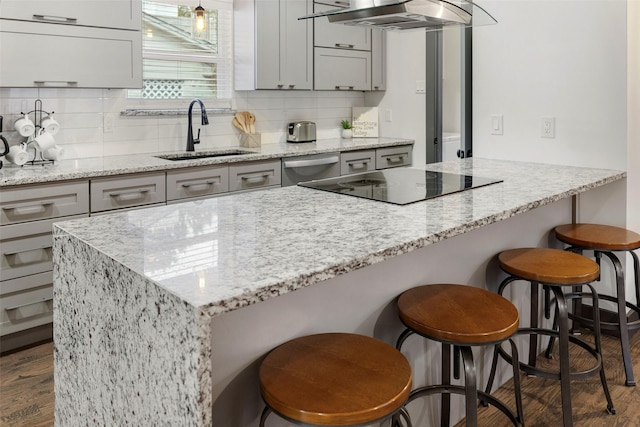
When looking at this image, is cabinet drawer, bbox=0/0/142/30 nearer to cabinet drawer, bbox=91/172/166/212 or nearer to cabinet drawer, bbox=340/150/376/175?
cabinet drawer, bbox=91/172/166/212

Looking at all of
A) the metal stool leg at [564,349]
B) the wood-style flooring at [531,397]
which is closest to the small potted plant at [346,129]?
the wood-style flooring at [531,397]

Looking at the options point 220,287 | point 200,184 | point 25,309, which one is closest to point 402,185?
point 220,287

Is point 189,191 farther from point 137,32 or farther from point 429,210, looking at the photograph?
point 429,210

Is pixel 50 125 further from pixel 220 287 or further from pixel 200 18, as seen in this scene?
pixel 220 287

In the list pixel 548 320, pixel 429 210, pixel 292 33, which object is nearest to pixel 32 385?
pixel 429 210

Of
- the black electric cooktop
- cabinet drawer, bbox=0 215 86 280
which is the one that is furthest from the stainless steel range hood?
cabinet drawer, bbox=0 215 86 280

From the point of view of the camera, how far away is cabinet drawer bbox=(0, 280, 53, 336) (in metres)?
2.93

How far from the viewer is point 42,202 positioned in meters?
2.94

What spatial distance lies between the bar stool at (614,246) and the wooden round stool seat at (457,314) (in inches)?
40.0

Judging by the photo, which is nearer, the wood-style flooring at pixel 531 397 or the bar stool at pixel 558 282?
the bar stool at pixel 558 282

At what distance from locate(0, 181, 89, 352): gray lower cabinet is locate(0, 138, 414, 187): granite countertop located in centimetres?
6

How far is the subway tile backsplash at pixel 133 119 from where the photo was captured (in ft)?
11.4

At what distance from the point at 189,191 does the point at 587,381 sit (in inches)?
97.3

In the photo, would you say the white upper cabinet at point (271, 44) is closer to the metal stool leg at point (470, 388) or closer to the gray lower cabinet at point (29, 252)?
the gray lower cabinet at point (29, 252)
